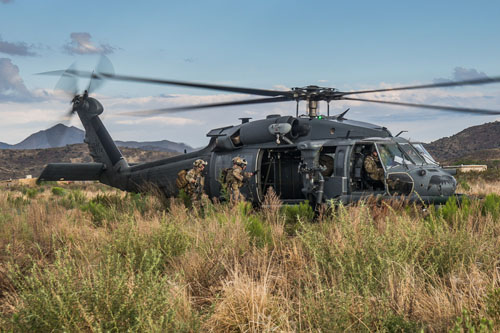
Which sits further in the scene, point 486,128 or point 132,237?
point 486,128

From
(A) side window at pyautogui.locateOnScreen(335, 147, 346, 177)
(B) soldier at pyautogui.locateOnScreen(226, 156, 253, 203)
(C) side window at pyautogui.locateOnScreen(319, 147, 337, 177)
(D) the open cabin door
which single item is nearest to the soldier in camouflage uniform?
(B) soldier at pyautogui.locateOnScreen(226, 156, 253, 203)

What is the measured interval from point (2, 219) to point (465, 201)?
8.51 m

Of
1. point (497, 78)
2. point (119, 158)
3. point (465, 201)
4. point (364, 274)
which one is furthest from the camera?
point (119, 158)

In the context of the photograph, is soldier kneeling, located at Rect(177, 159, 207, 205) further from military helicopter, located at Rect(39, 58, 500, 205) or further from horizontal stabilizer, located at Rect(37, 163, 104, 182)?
horizontal stabilizer, located at Rect(37, 163, 104, 182)

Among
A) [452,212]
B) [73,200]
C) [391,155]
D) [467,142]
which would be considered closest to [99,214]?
[73,200]

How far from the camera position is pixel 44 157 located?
8512cm

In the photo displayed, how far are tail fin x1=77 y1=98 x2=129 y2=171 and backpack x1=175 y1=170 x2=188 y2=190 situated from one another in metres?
4.01

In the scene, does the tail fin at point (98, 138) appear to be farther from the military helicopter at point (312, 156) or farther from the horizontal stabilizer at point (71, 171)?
the military helicopter at point (312, 156)

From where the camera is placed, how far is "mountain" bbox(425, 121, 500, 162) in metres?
78.9

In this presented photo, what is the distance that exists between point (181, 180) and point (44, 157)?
81783 millimetres

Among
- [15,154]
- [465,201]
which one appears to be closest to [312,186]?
[465,201]

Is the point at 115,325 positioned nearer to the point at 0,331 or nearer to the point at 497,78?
the point at 0,331

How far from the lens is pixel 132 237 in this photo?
600 centimetres

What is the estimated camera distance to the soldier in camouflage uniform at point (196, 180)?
38.0ft
